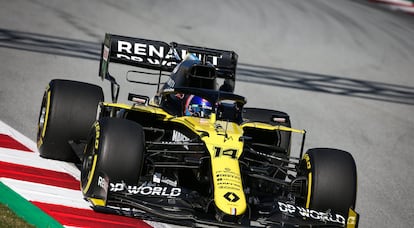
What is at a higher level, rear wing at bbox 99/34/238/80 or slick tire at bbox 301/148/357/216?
rear wing at bbox 99/34/238/80

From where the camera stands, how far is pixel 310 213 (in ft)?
28.4

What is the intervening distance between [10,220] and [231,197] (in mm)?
2049

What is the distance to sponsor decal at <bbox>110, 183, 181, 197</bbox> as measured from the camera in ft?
27.7

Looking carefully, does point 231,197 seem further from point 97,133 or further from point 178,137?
point 178,137

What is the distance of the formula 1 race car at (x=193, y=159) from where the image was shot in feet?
27.6

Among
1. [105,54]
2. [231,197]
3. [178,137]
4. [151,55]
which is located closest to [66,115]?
[178,137]

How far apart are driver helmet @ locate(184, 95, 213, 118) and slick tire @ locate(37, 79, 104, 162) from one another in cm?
108

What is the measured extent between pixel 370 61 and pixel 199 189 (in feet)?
43.2

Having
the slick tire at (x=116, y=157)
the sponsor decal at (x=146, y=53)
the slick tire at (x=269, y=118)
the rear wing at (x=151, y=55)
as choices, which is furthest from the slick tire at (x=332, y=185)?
the sponsor decal at (x=146, y=53)

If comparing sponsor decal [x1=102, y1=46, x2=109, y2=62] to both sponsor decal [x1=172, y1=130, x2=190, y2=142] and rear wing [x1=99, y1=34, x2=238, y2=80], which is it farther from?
sponsor decal [x1=172, y1=130, x2=190, y2=142]

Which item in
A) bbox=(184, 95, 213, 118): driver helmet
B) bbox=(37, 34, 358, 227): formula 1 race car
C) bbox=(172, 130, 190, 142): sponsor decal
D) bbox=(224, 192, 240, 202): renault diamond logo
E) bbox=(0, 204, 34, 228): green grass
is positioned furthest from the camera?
bbox=(184, 95, 213, 118): driver helmet

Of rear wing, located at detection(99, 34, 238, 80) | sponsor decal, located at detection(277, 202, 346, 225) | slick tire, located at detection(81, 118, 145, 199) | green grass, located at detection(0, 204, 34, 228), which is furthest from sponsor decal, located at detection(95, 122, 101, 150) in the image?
rear wing, located at detection(99, 34, 238, 80)

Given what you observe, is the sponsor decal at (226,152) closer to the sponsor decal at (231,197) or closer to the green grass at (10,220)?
the sponsor decal at (231,197)

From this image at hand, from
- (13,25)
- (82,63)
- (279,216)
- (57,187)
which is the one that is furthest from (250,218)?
(13,25)
